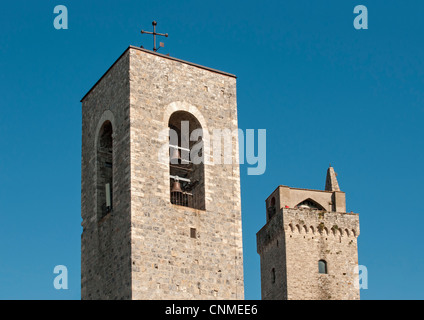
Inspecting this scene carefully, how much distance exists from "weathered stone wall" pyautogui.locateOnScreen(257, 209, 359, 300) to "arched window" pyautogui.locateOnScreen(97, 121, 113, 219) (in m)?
26.5

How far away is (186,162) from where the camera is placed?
33281 mm

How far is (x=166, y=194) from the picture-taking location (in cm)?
3142

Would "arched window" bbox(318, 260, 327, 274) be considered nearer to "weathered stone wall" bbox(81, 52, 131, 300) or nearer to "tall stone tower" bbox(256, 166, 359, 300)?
"tall stone tower" bbox(256, 166, 359, 300)

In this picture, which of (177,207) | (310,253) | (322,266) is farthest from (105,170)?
(322,266)

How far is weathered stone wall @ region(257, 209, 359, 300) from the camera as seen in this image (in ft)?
194

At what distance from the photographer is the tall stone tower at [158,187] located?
30547 mm

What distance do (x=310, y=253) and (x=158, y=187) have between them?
30.2 meters

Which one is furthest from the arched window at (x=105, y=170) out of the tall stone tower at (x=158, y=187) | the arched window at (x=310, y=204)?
the arched window at (x=310, y=204)

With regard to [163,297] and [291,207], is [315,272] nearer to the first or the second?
[291,207]

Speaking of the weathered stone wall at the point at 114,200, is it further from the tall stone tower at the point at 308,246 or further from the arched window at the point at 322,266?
the arched window at the point at 322,266

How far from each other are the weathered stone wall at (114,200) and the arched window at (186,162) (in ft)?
5.99

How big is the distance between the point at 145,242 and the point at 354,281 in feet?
105
